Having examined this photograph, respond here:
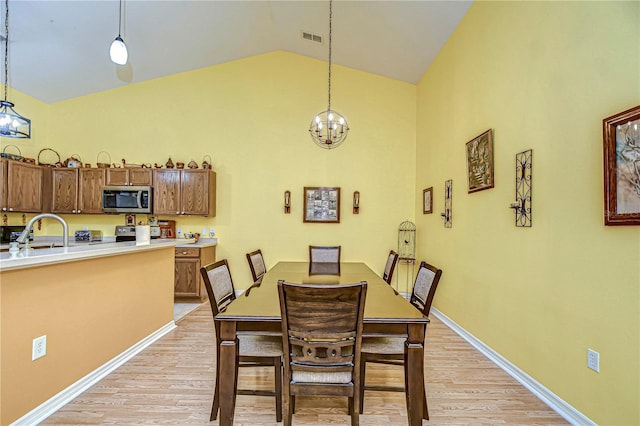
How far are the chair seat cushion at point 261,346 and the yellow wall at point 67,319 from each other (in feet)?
4.12

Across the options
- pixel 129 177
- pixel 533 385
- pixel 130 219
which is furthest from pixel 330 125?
pixel 130 219

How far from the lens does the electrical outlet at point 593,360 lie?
1.76 m

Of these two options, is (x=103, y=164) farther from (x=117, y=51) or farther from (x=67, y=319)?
(x=67, y=319)

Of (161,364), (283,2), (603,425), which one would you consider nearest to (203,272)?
(161,364)

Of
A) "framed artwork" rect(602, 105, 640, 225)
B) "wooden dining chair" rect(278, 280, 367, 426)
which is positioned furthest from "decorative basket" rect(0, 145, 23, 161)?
"framed artwork" rect(602, 105, 640, 225)

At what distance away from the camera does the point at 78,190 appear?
181 inches

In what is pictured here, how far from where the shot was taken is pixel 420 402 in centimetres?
160

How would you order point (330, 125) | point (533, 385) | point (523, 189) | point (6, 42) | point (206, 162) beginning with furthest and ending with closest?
1. point (206, 162)
2. point (6, 42)
3. point (330, 125)
4. point (523, 189)
5. point (533, 385)

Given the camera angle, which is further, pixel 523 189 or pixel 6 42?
pixel 6 42

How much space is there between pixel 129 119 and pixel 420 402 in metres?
5.59

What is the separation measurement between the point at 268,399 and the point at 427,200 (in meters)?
3.38

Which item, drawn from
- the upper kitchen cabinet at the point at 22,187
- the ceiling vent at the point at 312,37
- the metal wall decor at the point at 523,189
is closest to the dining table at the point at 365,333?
the metal wall decor at the point at 523,189

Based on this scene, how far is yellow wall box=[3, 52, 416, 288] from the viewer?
4945 millimetres

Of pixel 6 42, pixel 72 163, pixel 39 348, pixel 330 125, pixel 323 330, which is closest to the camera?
pixel 323 330
